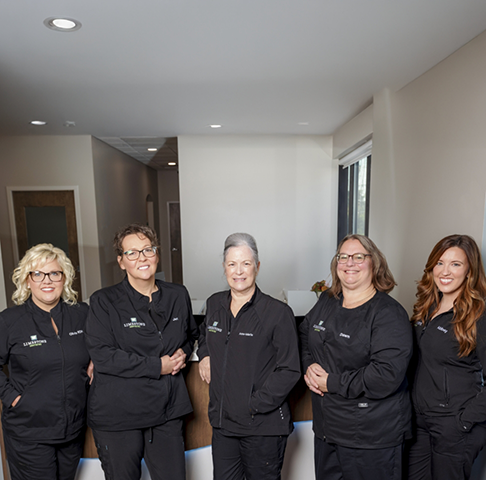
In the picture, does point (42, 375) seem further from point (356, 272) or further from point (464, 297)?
point (464, 297)

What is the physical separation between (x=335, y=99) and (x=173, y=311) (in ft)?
8.19

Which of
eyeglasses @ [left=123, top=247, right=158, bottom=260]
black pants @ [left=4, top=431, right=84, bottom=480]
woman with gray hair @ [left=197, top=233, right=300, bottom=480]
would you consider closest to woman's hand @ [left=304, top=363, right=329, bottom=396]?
woman with gray hair @ [left=197, top=233, right=300, bottom=480]

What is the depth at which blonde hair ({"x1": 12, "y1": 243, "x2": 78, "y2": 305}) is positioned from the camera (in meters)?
1.72

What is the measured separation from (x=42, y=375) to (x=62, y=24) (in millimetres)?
1697

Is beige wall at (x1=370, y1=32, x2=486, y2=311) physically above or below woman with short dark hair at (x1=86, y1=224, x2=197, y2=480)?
above

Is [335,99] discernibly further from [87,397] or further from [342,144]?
[87,397]

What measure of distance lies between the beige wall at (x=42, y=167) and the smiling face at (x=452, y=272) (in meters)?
4.49

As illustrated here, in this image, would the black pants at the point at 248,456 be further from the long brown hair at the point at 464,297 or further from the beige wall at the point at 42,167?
the beige wall at the point at 42,167

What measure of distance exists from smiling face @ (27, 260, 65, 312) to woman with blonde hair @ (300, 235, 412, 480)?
120 cm

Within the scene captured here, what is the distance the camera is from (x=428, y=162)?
258cm

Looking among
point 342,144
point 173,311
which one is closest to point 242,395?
point 173,311

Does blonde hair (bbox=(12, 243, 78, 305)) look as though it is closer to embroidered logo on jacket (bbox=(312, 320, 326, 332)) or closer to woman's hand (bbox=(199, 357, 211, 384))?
woman's hand (bbox=(199, 357, 211, 384))

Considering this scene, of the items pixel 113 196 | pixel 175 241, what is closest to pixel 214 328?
pixel 113 196

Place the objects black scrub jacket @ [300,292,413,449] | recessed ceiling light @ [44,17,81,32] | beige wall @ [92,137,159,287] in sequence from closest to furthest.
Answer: black scrub jacket @ [300,292,413,449], recessed ceiling light @ [44,17,81,32], beige wall @ [92,137,159,287]
